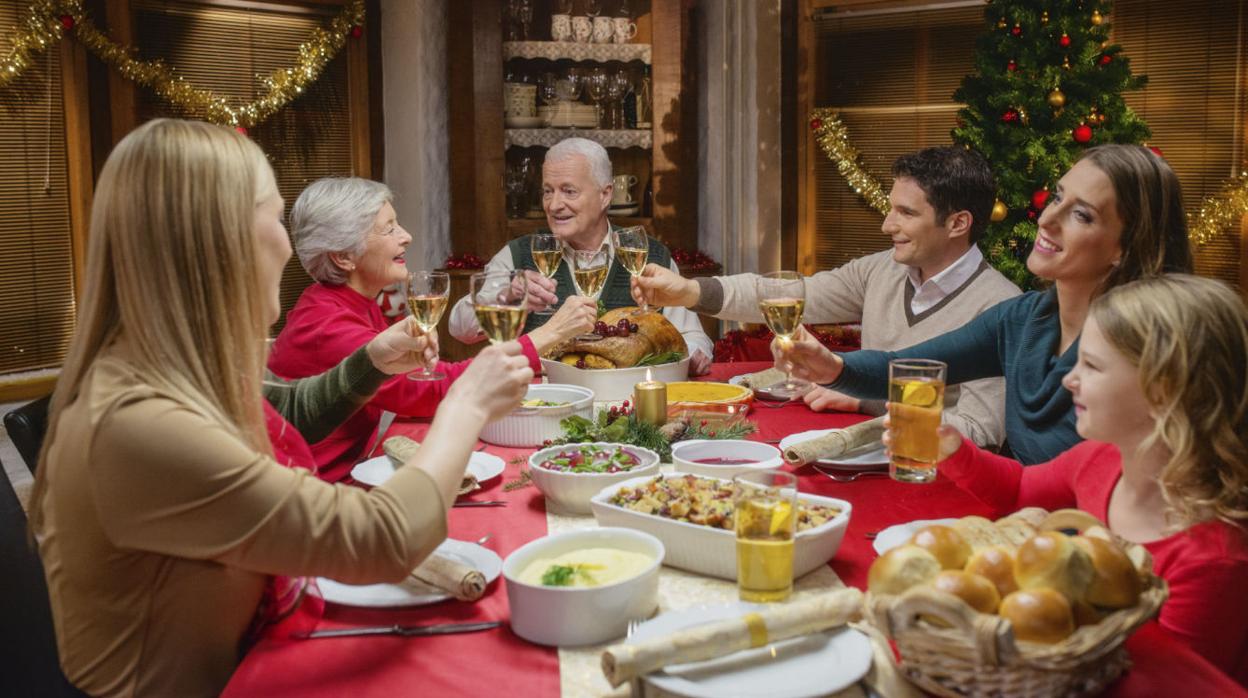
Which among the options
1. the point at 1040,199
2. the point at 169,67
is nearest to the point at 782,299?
the point at 1040,199

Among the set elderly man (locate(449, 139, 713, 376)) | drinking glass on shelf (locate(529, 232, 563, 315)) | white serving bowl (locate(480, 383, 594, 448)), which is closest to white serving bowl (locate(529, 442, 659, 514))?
white serving bowl (locate(480, 383, 594, 448))

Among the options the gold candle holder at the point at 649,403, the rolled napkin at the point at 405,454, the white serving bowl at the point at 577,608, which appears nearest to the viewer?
the white serving bowl at the point at 577,608

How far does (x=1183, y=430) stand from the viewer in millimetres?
1318

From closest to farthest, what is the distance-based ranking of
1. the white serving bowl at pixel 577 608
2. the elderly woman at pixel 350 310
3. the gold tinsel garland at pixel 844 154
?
the white serving bowl at pixel 577 608, the elderly woman at pixel 350 310, the gold tinsel garland at pixel 844 154

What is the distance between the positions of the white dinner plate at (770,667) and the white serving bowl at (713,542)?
176mm

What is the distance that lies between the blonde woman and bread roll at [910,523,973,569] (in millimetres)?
567

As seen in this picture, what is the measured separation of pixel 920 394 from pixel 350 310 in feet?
4.87

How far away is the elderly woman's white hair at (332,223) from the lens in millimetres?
2545

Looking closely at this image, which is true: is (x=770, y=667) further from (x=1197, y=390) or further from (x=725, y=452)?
(x=725, y=452)

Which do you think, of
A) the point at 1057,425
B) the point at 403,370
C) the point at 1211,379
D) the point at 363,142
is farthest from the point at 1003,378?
the point at 363,142

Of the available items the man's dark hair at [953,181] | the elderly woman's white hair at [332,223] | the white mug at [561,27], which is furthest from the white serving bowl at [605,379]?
the white mug at [561,27]

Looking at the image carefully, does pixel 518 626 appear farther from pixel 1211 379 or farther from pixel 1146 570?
pixel 1211 379

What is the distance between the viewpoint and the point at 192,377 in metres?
1.21

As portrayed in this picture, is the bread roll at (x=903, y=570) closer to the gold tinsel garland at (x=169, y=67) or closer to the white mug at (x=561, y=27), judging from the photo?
the gold tinsel garland at (x=169, y=67)
